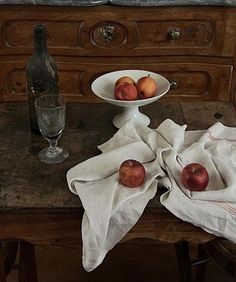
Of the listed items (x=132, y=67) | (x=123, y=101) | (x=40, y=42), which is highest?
(x=40, y=42)

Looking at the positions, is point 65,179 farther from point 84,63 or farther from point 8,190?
point 84,63

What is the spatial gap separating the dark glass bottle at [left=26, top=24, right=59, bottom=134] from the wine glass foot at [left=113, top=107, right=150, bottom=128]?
196mm

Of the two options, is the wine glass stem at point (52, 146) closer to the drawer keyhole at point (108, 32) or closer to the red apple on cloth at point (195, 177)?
the red apple on cloth at point (195, 177)

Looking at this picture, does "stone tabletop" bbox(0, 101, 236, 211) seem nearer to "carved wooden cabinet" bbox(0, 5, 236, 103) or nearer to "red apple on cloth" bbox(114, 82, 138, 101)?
"red apple on cloth" bbox(114, 82, 138, 101)

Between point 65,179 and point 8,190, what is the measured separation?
0.44 ft

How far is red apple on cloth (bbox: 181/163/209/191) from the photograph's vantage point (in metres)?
1.05

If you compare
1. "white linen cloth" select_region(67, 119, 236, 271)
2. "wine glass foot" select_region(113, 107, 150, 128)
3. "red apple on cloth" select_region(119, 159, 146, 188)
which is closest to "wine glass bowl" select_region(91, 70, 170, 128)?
"wine glass foot" select_region(113, 107, 150, 128)

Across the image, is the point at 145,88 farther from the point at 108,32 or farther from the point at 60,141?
the point at 108,32


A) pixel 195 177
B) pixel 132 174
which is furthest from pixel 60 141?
pixel 195 177

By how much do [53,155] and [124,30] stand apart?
94cm

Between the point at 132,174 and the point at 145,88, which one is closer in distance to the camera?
the point at 132,174

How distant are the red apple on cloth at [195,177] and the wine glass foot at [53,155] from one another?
329 millimetres

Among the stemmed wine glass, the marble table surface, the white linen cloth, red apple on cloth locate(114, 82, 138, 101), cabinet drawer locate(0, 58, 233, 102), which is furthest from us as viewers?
cabinet drawer locate(0, 58, 233, 102)

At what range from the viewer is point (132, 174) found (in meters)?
1.06
